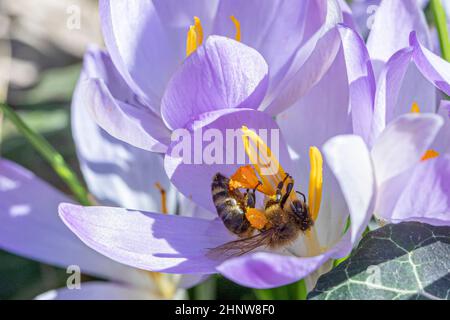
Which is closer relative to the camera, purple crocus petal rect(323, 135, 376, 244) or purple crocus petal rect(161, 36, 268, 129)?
purple crocus petal rect(323, 135, 376, 244)

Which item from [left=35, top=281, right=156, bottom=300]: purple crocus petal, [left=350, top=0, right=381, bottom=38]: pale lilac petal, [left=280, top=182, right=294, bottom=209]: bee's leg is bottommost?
[left=35, top=281, right=156, bottom=300]: purple crocus petal

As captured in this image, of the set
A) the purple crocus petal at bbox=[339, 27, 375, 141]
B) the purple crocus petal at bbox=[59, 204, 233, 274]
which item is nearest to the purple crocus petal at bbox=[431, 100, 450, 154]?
the purple crocus petal at bbox=[339, 27, 375, 141]

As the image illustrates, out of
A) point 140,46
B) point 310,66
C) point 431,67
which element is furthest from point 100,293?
point 431,67

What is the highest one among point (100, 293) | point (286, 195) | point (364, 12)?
point (364, 12)

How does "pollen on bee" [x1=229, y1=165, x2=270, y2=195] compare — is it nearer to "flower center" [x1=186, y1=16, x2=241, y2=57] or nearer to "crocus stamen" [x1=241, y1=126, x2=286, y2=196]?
"crocus stamen" [x1=241, y1=126, x2=286, y2=196]

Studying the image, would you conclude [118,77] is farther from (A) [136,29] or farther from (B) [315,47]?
(B) [315,47]

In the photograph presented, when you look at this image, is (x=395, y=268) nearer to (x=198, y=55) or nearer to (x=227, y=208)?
(x=227, y=208)

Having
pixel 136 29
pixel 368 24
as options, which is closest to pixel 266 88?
pixel 136 29
